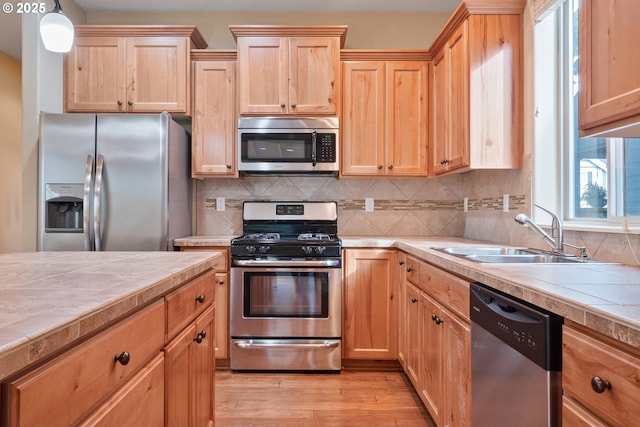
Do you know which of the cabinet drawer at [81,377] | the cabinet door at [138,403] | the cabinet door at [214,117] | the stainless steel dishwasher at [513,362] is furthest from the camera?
the cabinet door at [214,117]

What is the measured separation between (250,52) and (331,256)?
1.62 metres

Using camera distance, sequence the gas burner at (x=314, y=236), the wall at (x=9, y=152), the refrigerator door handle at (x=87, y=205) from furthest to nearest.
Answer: the wall at (x=9, y=152) → the gas burner at (x=314, y=236) → the refrigerator door handle at (x=87, y=205)

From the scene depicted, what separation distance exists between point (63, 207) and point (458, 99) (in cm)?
267

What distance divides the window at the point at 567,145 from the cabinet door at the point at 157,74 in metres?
2.35

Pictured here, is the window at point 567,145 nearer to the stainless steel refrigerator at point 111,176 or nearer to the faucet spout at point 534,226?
the faucet spout at point 534,226

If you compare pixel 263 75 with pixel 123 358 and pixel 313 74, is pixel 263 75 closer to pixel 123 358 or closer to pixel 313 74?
pixel 313 74

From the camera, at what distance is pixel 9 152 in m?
4.18

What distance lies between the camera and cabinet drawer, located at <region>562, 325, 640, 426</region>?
694mm

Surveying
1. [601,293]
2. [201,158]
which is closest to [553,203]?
[601,293]

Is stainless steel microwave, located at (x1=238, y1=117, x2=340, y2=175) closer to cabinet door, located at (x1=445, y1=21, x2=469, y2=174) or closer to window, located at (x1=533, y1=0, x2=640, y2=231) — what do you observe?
cabinet door, located at (x1=445, y1=21, x2=469, y2=174)

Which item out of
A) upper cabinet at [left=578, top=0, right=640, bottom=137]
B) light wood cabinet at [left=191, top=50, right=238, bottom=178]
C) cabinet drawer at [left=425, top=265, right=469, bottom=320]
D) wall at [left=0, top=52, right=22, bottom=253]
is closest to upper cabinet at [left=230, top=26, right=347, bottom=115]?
light wood cabinet at [left=191, top=50, right=238, bottom=178]

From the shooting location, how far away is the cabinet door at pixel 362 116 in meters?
2.89

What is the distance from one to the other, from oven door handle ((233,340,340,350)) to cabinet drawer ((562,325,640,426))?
1.82m

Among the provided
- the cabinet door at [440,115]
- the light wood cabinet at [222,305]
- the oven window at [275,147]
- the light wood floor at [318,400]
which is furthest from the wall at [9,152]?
the cabinet door at [440,115]
